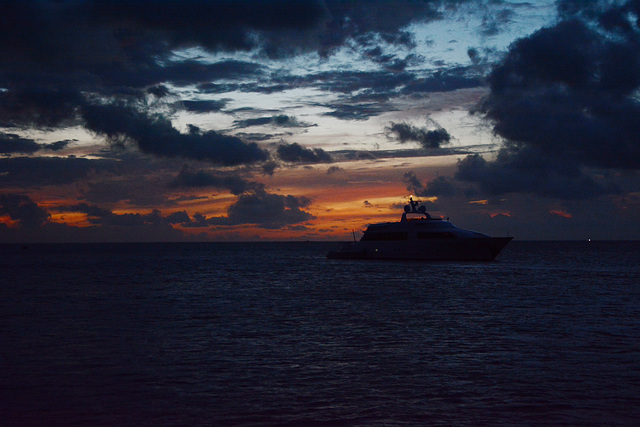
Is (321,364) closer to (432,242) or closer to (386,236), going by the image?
(432,242)

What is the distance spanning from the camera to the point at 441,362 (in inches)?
680

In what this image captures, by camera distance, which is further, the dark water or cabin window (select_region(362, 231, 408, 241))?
cabin window (select_region(362, 231, 408, 241))

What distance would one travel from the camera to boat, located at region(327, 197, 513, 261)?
83.2m

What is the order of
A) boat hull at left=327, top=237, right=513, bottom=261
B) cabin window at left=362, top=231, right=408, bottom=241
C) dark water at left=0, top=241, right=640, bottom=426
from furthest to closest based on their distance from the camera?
cabin window at left=362, top=231, right=408, bottom=241 < boat hull at left=327, top=237, right=513, bottom=261 < dark water at left=0, top=241, right=640, bottom=426

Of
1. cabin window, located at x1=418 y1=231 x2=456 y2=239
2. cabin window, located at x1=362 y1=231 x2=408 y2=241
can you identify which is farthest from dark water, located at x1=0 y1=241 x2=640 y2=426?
cabin window, located at x1=362 y1=231 x2=408 y2=241

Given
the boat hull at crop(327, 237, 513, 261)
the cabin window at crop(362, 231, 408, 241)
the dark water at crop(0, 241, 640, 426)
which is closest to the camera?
the dark water at crop(0, 241, 640, 426)

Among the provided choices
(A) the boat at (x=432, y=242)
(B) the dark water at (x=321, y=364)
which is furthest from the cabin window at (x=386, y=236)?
(B) the dark water at (x=321, y=364)

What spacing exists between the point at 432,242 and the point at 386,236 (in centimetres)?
1143

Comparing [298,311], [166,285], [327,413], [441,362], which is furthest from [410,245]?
[327,413]

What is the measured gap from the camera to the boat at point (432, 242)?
8325cm

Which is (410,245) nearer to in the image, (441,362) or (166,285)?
(166,285)

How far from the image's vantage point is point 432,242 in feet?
276

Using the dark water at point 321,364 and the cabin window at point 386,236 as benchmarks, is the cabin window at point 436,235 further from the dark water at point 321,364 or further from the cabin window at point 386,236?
the dark water at point 321,364

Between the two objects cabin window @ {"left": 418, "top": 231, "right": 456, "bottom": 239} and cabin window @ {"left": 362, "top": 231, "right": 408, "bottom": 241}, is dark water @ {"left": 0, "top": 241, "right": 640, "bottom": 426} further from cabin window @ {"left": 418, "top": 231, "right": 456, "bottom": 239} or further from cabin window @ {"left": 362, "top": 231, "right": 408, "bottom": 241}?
cabin window @ {"left": 362, "top": 231, "right": 408, "bottom": 241}
